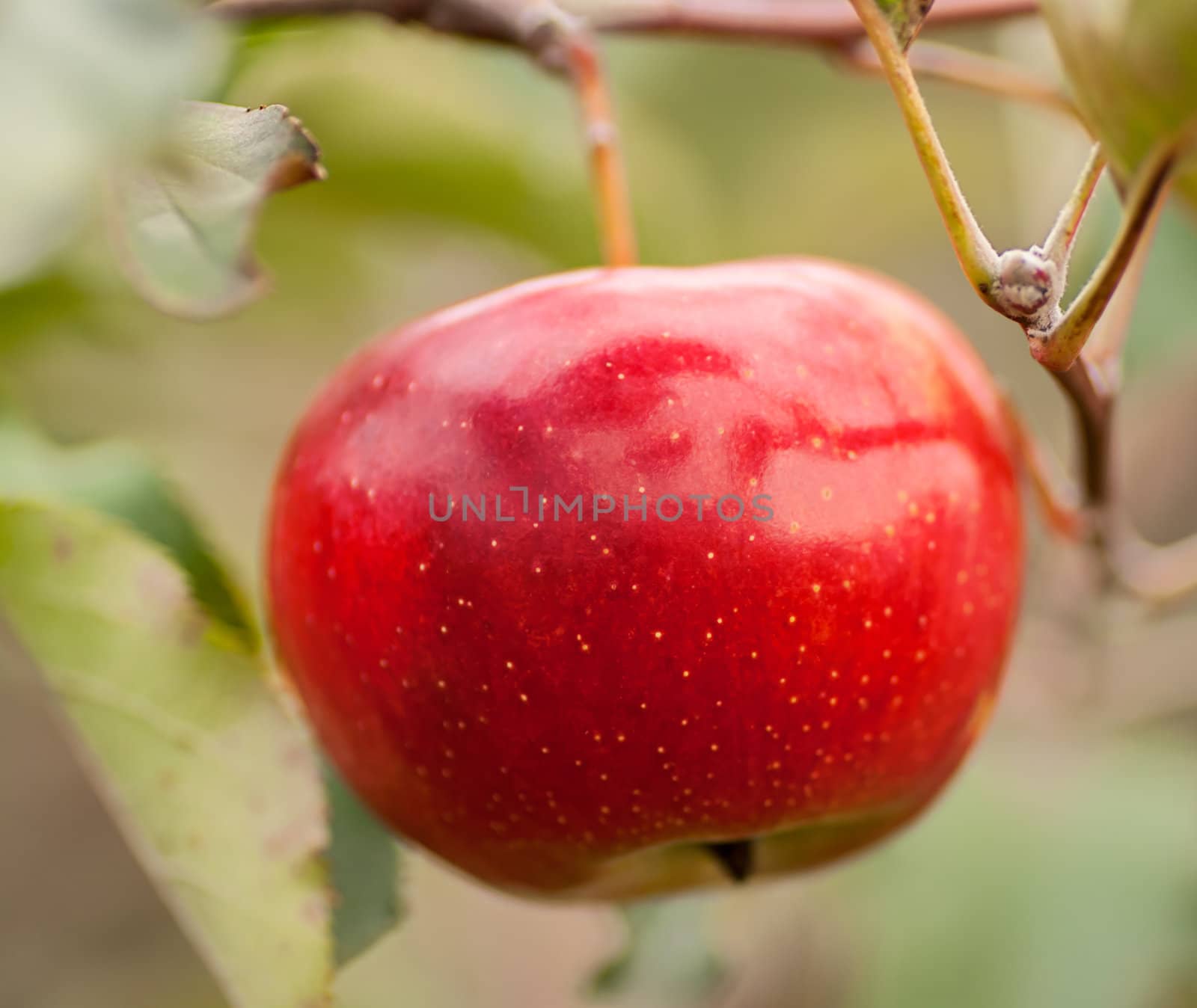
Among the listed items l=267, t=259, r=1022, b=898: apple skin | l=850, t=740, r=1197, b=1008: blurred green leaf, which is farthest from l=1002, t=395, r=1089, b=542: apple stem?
l=850, t=740, r=1197, b=1008: blurred green leaf

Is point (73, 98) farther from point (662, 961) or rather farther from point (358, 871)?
point (662, 961)

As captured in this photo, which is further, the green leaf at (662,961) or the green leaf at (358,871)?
the green leaf at (662,961)

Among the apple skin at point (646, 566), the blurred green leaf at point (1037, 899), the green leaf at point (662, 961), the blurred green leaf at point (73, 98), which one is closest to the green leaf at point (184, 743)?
the apple skin at point (646, 566)

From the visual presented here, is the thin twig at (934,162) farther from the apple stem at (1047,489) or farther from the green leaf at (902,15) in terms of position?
the apple stem at (1047,489)

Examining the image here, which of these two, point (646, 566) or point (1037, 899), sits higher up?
point (646, 566)

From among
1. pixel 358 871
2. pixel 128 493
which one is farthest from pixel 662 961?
pixel 128 493

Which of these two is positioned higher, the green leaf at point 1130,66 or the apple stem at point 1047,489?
the green leaf at point 1130,66

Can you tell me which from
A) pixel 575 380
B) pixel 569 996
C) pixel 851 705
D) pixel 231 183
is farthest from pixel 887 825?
pixel 569 996
